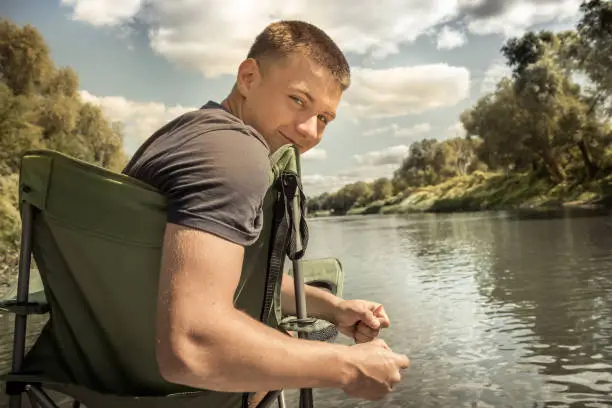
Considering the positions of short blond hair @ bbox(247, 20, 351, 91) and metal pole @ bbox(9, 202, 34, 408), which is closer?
metal pole @ bbox(9, 202, 34, 408)

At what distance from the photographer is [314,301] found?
247 centimetres

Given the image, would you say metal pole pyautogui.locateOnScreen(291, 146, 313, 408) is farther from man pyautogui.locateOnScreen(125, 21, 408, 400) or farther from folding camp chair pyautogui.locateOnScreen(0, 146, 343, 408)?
man pyautogui.locateOnScreen(125, 21, 408, 400)

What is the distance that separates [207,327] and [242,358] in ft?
0.33

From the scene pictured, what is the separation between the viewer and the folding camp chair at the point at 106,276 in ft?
4.98

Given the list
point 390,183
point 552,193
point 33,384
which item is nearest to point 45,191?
point 33,384

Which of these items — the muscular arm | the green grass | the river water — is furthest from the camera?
the green grass

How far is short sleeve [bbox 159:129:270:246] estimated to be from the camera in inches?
51.1

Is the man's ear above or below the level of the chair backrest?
above

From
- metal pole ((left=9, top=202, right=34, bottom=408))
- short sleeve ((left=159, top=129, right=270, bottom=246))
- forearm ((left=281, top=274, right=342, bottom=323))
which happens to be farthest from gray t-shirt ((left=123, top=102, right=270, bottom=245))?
forearm ((left=281, top=274, right=342, bottom=323))

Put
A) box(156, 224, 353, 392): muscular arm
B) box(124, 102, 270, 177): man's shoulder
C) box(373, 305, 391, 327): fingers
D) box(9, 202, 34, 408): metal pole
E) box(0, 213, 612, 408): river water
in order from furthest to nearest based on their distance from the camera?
box(0, 213, 612, 408): river water, box(373, 305, 391, 327): fingers, box(9, 202, 34, 408): metal pole, box(124, 102, 270, 177): man's shoulder, box(156, 224, 353, 392): muscular arm

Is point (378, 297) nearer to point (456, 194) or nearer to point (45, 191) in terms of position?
point (45, 191)

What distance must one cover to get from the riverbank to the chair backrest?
3701 cm

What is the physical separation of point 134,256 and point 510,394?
4551 mm

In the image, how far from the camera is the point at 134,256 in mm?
1521
